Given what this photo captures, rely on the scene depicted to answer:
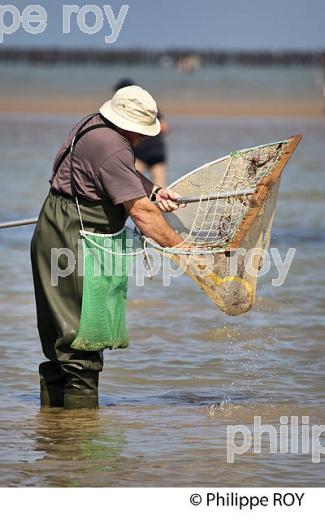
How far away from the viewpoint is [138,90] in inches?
267

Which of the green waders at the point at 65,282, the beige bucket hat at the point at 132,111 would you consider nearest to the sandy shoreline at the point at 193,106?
the green waders at the point at 65,282

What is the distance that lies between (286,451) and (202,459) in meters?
0.44

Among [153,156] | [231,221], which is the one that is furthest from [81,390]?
[153,156]

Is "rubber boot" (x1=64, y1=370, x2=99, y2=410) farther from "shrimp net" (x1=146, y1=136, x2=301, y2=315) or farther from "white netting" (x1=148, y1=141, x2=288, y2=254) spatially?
"white netting" (x1=148, y1=141, x2=288, y2=254)

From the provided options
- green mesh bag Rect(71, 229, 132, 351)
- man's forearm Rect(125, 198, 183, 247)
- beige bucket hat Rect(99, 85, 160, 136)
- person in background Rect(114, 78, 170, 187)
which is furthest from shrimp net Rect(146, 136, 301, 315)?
person in background Rect(114, 78, 170, 187)

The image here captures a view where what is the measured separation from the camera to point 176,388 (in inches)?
316

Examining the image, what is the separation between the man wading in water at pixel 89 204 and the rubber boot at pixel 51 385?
150 mm

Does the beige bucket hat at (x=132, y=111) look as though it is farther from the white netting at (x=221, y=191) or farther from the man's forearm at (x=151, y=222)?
the white netting at (x=221, y=191)

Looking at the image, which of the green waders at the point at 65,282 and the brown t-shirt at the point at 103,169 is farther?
the green waders at the point at 65,282

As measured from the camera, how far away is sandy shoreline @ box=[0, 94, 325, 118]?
45.2 m

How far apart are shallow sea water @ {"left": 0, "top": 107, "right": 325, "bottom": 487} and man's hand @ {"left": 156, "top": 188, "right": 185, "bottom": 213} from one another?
114cm

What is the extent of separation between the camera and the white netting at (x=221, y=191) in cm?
714

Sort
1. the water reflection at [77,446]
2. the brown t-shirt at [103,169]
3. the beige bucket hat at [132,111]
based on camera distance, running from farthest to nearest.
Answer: the beige bucket hat at [132,111]
the brown t-shirt at [103,169]
the water reflection at [77,446]
